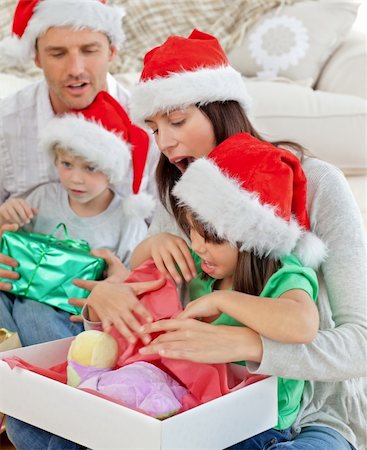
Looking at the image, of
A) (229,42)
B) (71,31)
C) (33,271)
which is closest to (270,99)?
(229,42)

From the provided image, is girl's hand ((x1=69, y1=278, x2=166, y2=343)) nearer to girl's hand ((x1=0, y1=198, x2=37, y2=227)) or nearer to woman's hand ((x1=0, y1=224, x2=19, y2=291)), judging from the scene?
woman's hand ((x1=0, y1=224, x2=19, y2=291))

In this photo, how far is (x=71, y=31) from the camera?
2.12 metres

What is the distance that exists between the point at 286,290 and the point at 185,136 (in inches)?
15.0

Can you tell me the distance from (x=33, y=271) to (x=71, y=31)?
64 centimetres

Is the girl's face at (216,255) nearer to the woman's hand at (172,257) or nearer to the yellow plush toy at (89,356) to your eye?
the woman's hand at (172,257)

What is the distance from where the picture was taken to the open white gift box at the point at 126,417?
1.07 m

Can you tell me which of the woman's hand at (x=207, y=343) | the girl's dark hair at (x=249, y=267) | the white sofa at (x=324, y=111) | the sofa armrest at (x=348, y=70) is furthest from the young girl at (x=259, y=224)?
the sofa armrest at (x=348, y=70)

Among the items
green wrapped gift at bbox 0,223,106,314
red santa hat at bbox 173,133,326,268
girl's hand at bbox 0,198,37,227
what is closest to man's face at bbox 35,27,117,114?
girl's hand at bbox 0,198,37,227

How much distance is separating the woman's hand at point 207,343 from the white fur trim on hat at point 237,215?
15cm

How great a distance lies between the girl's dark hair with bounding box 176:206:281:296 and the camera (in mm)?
1333

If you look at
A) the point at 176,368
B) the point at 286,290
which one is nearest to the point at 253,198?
the point at 286,290

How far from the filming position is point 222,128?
1.51 m

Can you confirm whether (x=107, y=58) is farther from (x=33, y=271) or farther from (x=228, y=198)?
(x=228, y=198)

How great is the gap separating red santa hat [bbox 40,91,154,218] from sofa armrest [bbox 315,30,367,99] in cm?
100
